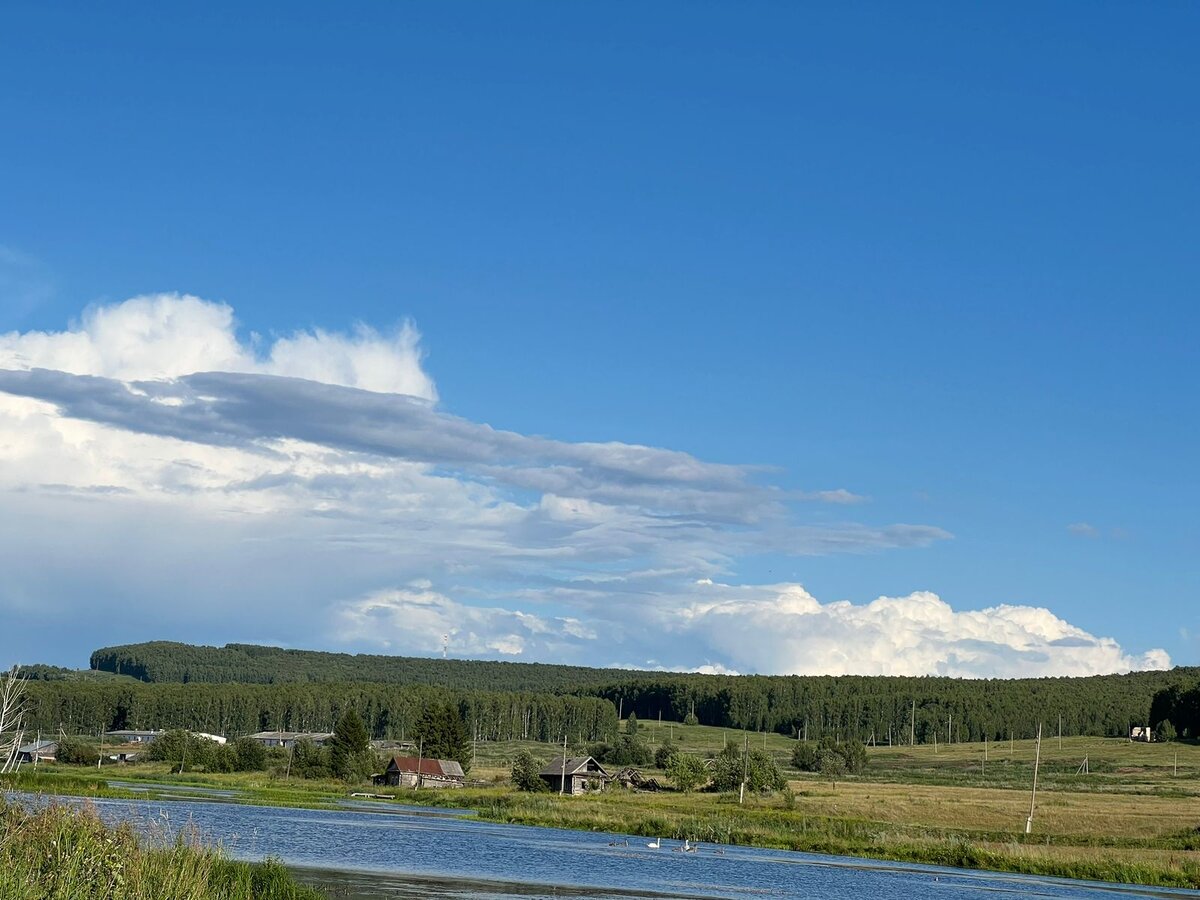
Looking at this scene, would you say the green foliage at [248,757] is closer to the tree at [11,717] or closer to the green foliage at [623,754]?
the green foliage at [623,754]

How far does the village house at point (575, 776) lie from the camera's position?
124875 millimetres

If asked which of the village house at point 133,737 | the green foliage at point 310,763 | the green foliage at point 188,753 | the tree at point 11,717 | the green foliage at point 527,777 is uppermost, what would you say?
the tree at point 11,717

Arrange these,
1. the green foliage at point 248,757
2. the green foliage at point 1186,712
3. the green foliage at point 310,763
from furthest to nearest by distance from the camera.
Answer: the green foliage at point 1186,712 → the green foliage at point 248,757 → the green foliage at point 310,763

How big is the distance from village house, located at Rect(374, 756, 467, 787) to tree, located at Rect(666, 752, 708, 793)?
21.5 meters

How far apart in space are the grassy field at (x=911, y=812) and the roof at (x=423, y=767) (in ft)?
12.6

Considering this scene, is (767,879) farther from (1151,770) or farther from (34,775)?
(1151,770)

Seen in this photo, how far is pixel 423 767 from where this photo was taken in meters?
132

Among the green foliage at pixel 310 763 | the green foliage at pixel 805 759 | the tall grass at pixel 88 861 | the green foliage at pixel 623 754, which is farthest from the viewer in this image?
the green foliage at pixel 805 759

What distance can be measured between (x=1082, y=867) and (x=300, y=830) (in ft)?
133

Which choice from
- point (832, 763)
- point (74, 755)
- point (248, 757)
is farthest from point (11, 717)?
point (832, 763)

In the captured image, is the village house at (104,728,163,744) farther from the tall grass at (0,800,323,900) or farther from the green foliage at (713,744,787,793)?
the tall grass at (0,800,323,900)

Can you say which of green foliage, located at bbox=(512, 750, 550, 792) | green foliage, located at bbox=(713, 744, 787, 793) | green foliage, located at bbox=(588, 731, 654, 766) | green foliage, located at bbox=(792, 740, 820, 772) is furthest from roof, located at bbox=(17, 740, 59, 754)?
green foliage, located at bbox=(792, 740, 820, 772)

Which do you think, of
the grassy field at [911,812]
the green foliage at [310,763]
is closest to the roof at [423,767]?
the grassy field at [911,812]

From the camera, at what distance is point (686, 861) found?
212 ft
